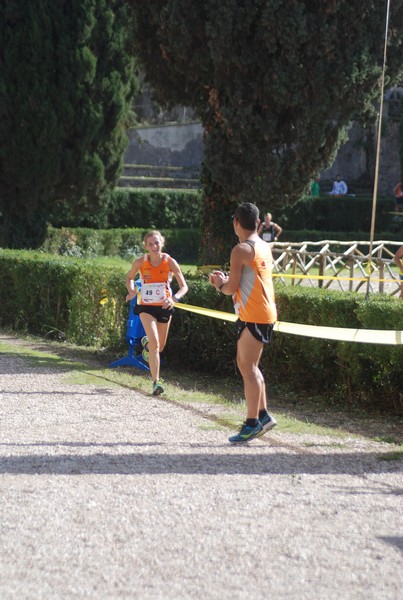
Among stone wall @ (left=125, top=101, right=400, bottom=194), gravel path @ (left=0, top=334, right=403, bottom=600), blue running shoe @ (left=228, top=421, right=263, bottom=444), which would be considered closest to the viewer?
gravel path @ (left=0, top=334, right=403, bottom=600)

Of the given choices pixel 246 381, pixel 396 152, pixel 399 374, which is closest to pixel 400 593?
pixel 246 381

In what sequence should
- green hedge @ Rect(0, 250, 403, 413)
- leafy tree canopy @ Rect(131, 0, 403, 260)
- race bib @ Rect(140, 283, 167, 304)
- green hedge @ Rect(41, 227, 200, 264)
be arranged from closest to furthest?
Answer: green hedge @ Rect(0, 250, 403, 413) → race bib @ Rect(140, 283, 167, 304) → leafy tree canopy @ Rect(131, 0, 403, 260) → green hedge @ Rect(41, 227, 200, 264)

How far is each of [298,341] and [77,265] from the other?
16.6 ft

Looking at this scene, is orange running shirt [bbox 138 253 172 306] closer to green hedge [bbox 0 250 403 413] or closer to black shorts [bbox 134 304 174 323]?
black shorts [bbox 134 304 174 323]

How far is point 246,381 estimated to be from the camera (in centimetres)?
794

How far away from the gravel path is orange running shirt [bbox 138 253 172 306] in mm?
1782

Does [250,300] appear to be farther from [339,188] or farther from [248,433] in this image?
[339,188]

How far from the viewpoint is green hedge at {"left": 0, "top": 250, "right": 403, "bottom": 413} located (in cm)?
1012

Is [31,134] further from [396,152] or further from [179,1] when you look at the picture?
[396,152]

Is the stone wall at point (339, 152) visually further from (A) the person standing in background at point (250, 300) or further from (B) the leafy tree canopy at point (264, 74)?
(A) the person standing in background at point (250, 300)

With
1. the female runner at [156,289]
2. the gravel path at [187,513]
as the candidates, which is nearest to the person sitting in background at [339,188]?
the female runner at [156,289]

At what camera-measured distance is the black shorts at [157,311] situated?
35.4 feet

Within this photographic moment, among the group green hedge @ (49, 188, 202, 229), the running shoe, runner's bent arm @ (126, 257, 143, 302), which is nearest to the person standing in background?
the running shoe

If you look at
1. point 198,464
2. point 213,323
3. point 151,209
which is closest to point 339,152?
point 151,209
